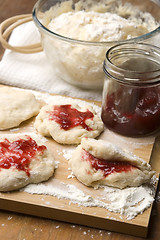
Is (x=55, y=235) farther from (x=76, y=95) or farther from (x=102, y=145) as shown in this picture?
(x=76, y=95)

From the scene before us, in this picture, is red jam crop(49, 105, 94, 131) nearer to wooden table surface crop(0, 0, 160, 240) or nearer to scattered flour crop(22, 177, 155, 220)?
scattered flour crop(22, 177, 155, 220)

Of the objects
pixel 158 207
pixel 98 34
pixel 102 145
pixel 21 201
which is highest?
pixel 98 34

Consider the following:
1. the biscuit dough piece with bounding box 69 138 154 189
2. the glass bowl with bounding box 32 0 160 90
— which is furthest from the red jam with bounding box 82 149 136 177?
the glass bowl with bounding box 32 0 160 90

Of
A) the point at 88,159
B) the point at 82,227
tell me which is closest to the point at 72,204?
the point at 82,227

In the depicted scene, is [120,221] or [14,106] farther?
[14,106]

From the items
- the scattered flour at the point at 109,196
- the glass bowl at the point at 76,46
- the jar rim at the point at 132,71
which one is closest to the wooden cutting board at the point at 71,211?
the scattered flour at the point at 109,196

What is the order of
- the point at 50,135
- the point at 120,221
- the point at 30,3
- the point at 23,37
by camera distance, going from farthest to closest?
the point at 30,3 → the point at 23,37 → the point at 50,135 → the point at 120,221

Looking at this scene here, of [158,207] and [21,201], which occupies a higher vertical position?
[21,201]
